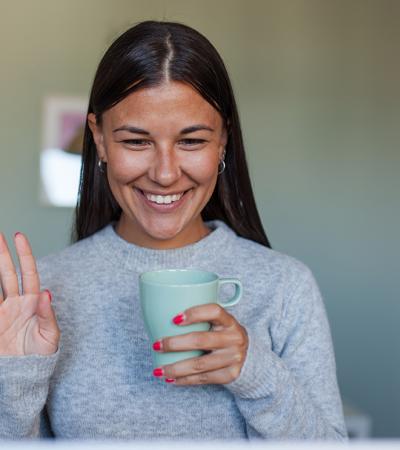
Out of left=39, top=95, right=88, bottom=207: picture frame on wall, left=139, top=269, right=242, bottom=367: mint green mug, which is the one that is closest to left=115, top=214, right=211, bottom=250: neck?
left=139, top=269, right=242, bottom=367: mint green mug

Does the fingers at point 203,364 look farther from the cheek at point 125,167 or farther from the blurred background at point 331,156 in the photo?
the blurred background at point 331,156

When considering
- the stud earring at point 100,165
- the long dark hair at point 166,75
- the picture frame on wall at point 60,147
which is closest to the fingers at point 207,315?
the long dark hair at point 166,75

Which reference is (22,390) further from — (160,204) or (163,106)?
(163,106)

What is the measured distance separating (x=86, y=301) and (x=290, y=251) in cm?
222

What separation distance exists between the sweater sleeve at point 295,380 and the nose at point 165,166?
0.30 metres

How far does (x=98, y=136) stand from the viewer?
1262 mm

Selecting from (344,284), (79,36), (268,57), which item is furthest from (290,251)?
(79,36)

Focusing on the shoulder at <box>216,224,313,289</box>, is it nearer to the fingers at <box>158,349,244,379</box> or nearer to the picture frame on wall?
the fingers at <box>158,349,244,379</box>

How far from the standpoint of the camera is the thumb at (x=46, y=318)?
3.18 feet

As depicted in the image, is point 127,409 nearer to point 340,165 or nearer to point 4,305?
point 4,305

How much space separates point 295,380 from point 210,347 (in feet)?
0.85

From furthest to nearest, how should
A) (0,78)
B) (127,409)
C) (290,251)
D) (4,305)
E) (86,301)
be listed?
(290,251)
(0,78)
(86,301)
(127,409)
(4,305)

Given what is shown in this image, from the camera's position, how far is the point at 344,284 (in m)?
3.38

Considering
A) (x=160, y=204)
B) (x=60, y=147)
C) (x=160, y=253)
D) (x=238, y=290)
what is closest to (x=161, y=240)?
(x=160, y=253)
